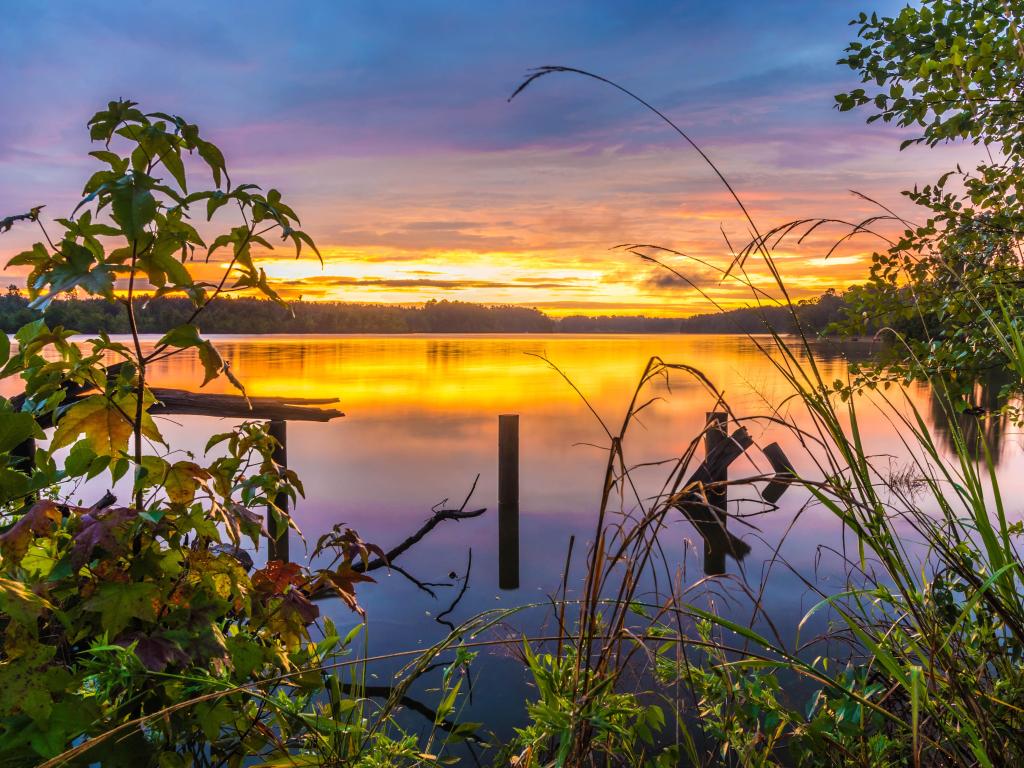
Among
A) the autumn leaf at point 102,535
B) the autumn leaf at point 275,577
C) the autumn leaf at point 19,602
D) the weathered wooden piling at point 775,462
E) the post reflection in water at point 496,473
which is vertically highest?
the autumn leaf at point 102,535

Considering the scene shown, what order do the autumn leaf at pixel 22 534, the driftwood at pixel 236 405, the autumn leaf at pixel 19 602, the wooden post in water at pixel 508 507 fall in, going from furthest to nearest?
1. the wooden post in water at pixel 508 507
2. the driftwood at pixel 236 405
3. the autumn leaf at pixel 22 534
4. the autumn leaf at pixel 19 602

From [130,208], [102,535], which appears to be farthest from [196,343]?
[102,535]

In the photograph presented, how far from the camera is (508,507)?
23.9 ft

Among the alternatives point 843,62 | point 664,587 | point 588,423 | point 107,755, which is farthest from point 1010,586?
point 588,423

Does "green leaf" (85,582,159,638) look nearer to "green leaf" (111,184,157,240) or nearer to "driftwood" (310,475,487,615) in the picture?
"green leaf" (111,184,157,240)

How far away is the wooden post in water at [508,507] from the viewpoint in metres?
7.14

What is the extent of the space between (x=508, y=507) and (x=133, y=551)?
19.7 feet

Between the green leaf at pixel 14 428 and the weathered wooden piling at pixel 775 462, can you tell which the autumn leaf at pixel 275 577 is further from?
the weathered wooden piling at pixel 775 462

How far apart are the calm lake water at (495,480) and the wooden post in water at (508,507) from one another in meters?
0.20

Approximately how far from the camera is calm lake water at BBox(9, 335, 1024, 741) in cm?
574

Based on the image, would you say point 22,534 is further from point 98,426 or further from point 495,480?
point 495,480

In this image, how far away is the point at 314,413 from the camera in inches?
255

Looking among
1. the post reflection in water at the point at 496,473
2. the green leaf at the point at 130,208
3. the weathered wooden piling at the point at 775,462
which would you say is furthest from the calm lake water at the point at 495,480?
the green leaf at the point at 130,208

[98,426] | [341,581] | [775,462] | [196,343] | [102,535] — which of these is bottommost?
[775,462]
